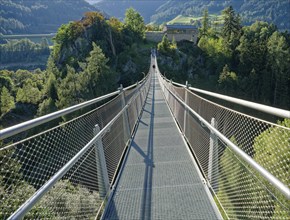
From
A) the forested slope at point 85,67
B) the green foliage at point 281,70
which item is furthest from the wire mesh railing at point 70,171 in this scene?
the green foliage at point 281,70

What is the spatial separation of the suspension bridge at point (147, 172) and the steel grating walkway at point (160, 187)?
0.01 meters

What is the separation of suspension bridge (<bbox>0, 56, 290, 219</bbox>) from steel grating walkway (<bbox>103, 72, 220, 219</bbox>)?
1 centimetres

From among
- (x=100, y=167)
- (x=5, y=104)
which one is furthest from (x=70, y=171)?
(x=5, y=104)

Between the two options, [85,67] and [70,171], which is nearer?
[70,171]

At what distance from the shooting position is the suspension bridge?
6.71 feet

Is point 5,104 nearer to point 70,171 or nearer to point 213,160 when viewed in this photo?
point 213,160

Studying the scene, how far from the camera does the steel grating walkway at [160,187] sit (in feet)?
9.98

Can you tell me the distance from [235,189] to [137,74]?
47161 mm

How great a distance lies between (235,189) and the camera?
10.8ft

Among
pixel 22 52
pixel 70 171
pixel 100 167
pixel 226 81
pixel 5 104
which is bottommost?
pixel 5 104

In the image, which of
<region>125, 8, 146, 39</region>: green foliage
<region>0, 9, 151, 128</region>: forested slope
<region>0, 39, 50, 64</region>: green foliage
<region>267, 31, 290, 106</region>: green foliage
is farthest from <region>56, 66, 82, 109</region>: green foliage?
<region>0, 39, 50, 64</region>: green foliage

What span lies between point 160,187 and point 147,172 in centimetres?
63

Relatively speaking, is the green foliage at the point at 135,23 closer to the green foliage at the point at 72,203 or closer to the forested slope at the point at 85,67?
the forested slope at the point at 85,67

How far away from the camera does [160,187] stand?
3689mm
